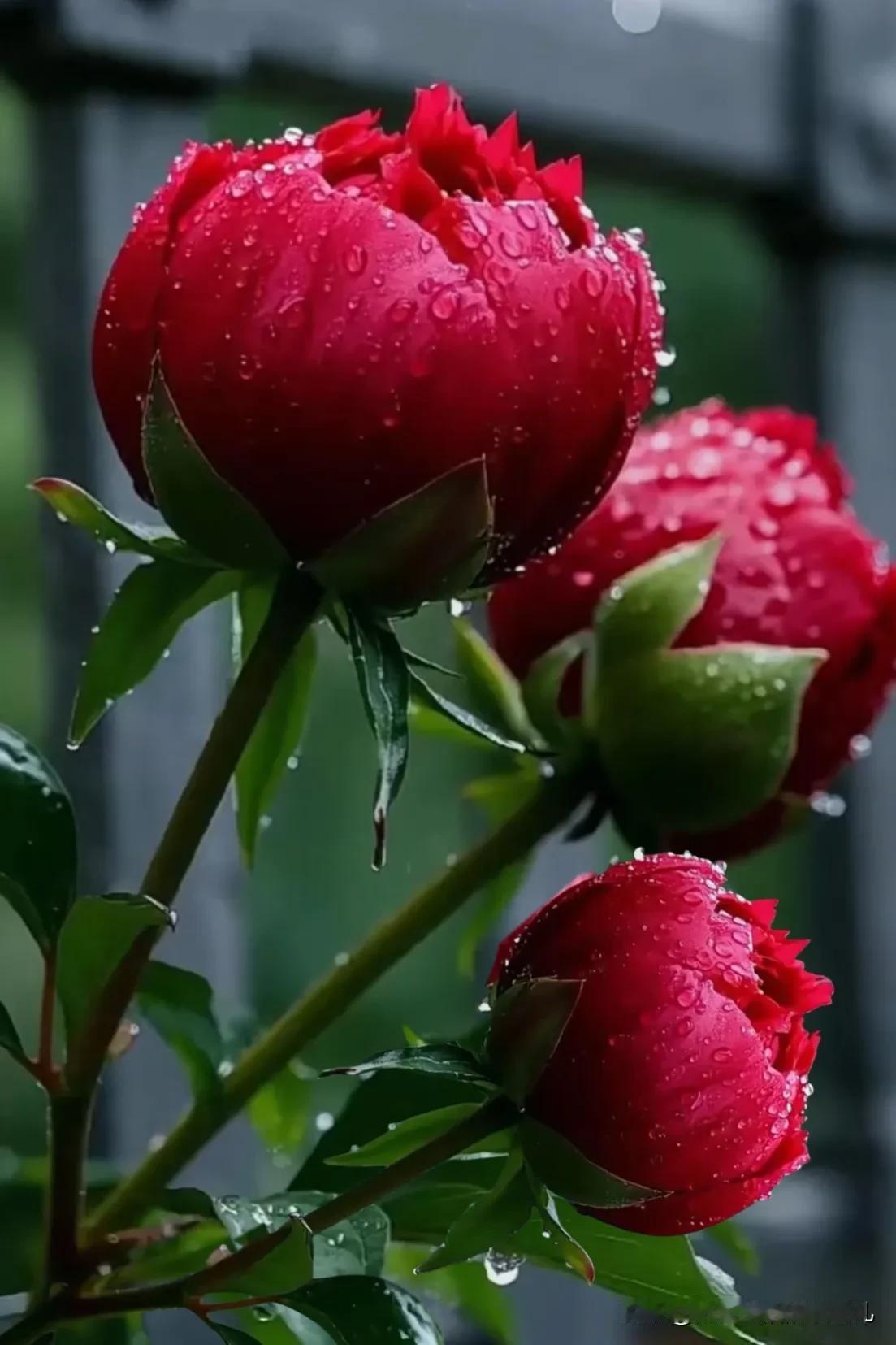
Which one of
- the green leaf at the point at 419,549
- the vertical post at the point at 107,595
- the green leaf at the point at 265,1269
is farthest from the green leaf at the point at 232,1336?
the vertical post at the point at 107,595

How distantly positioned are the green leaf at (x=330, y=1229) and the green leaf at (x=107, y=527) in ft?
0.32

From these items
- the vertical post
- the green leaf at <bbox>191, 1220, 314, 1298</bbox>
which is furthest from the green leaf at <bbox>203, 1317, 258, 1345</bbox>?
the vertical post

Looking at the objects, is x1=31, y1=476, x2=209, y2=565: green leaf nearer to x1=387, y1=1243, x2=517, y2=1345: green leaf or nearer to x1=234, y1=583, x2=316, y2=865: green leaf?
x1=234, y1=583, x2=316, y2=865: green leaf

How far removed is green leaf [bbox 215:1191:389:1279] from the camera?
10.5 inches

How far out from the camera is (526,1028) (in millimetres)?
251

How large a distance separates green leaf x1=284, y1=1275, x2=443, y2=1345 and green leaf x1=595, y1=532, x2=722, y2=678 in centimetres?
12

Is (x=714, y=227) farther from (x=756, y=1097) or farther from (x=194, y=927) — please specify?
(x=756, y=1097)

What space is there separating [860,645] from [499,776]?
0.08 metres

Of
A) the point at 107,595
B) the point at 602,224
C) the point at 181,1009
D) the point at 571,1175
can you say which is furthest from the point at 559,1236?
the point at 602,224

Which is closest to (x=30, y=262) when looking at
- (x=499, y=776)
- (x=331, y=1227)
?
(x=499, y=776)

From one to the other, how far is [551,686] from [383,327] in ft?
0.36

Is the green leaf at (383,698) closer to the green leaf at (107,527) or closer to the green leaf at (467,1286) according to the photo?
the green leaf at (107,527)

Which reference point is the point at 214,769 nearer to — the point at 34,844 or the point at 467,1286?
the point at 34,844

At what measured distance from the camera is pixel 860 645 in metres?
0.35
